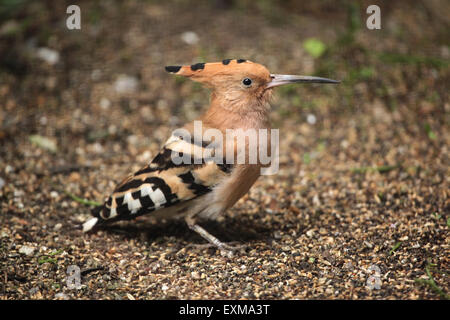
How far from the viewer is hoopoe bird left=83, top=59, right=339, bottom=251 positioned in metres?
4.09

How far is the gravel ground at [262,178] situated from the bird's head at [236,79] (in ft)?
3.85

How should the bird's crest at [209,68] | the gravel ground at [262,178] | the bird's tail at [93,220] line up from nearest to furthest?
1. the gravel ground at [262,178]
2. the bird's crest at [209,68]
3. the bird's tail at [93,220]

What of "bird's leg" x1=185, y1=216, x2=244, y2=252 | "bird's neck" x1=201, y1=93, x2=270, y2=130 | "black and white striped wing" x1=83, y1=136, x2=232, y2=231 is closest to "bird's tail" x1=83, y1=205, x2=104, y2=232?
"black and white striped wing" x1=83, y1=136, x2=232, y2=231

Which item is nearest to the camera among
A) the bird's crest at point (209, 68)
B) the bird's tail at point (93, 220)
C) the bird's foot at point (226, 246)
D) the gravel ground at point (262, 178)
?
the gravel ground at point (262, 178)

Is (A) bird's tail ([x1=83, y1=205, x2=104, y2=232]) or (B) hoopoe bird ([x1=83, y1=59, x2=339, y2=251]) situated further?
(A) bird's tail ([x1=83, y1=205, x2=104, y2=232])

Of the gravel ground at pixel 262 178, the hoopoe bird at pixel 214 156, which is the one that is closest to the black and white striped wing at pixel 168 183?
the hoopoe bird at pixel 214 156

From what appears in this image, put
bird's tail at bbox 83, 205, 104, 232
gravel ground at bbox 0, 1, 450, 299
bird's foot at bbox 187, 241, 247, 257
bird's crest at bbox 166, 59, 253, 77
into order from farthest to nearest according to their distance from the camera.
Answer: bird's tail at bbox 83, 205, 104, 232 → bird's foot at bbox 187, 241, 247, 257 → bird's crest at bbox 166, 59, 253, 77 → gravel ground at bbox 0, 1, 450, 299

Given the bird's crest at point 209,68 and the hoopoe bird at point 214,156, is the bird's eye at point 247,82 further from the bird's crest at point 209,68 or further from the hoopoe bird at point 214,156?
the bird's crest at point 209,68

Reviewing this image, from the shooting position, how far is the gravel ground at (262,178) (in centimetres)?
392

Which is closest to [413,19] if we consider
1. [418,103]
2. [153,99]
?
[418,103]

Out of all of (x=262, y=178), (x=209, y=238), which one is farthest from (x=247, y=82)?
(x=262, y=178)

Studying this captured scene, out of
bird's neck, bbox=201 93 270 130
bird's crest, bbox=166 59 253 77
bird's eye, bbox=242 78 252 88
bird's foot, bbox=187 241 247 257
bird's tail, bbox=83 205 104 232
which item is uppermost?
bird's crest, bbox=166 59 253 77

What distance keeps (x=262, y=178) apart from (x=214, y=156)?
4.87ft

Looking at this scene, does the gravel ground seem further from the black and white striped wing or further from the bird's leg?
the black and white striped wing
